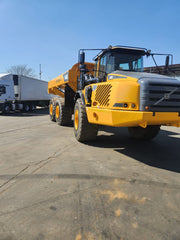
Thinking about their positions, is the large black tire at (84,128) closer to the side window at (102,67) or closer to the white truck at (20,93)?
the side window at (102,67)

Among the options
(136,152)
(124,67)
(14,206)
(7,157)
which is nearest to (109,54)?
(124,67)

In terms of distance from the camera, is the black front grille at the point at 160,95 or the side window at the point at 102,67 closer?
the black front grille at the point at 160,95

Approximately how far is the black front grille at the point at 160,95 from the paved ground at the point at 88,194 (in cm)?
122

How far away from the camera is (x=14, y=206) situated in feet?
7.61

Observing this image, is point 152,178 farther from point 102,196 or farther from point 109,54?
point 109,54

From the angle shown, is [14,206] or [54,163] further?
[54,163]

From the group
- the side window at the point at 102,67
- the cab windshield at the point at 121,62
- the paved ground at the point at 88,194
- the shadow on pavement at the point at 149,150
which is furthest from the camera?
the side window at the point at 102,67

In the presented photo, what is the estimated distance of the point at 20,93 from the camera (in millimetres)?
17875

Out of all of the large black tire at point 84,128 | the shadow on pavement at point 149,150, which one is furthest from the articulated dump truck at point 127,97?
the shadow on pavement at point 149,150

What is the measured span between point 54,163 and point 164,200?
2142 millimetres

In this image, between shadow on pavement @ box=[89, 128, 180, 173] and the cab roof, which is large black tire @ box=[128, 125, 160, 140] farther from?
the cab roof

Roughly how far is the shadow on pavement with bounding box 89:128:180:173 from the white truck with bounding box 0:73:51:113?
41.2 feet

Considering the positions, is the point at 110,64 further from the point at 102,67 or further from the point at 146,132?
the point at 146,132

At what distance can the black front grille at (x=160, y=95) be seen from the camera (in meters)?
3.59
